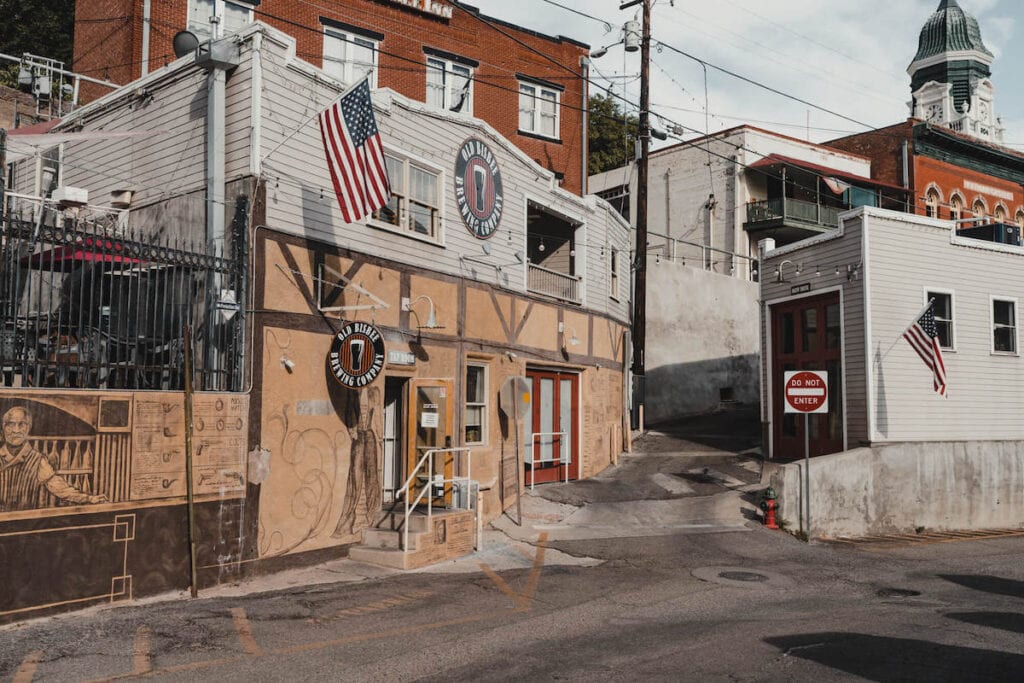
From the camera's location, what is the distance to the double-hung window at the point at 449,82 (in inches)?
1038

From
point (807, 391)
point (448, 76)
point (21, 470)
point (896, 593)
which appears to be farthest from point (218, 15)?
point (896, 593)

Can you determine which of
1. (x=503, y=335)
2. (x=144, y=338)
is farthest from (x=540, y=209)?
(x=144, y=338)

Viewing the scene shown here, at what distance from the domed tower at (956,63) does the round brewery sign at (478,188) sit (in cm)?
6788

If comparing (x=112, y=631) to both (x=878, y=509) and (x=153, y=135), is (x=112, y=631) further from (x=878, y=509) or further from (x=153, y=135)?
(x=878, y=509)

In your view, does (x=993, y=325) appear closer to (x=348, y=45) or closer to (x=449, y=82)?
(x=449, y=82)

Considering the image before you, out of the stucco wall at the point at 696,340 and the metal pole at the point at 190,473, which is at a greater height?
the stucco wall at the point at 696,340

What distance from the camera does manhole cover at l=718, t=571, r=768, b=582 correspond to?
11.8 meters

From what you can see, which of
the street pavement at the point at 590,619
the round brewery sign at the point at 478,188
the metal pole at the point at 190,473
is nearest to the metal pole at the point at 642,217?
the round brewery sign at the point at 478,188

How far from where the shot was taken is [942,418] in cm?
1923

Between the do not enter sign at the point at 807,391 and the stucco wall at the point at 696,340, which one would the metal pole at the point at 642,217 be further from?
the do not enter sign at the point at 807,391

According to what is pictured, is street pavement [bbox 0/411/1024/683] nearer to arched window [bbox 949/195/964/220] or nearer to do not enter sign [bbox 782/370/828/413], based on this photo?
do not enter sign [bbox 782/370/828/413]

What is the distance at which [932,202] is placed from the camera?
131ft

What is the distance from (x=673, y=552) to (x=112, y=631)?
27.8 feet

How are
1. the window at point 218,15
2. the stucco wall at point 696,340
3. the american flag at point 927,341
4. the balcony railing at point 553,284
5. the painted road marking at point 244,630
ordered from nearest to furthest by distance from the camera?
the painted road marking at point 244,630, the american flag at point 927,341, the balcony railing at point 553,284, the window at point 218,15, the stucco wall at point 696,340
